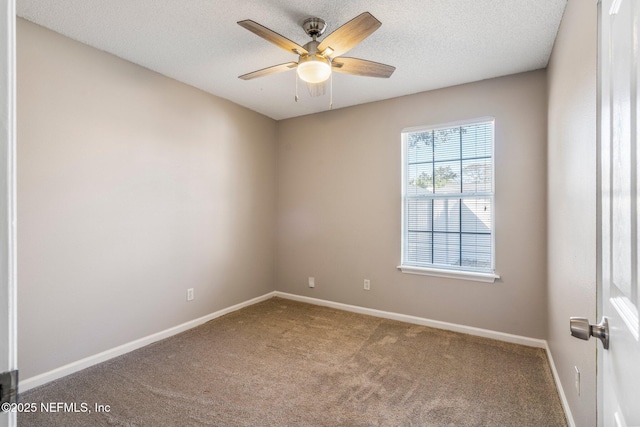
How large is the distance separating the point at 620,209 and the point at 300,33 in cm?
226

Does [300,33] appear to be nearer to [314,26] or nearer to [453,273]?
[314,26]

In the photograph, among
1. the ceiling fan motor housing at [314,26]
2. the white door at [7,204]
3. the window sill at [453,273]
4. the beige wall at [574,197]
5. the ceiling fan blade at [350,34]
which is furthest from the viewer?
the window sill at [453,273]

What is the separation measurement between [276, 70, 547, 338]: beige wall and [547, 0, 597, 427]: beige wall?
1.32 feet

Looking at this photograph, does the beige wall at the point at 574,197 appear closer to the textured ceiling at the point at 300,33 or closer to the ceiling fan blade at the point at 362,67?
the textured ceiling at the point at 300,33

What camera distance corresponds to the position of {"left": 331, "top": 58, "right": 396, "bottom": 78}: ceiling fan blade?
2184 mm

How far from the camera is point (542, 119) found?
2.78 metres

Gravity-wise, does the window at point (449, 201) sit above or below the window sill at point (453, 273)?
above

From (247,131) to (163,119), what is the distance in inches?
45.5

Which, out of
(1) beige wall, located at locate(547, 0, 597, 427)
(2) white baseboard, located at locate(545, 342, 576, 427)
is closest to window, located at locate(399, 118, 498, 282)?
(1) beige wall, located at locate(547, 0, 597, 427)

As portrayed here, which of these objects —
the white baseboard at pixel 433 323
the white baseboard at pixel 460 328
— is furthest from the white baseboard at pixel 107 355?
the white baseboard at pixel 460 328

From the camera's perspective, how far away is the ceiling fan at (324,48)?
1790mm

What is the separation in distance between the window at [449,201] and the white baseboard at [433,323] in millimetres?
524

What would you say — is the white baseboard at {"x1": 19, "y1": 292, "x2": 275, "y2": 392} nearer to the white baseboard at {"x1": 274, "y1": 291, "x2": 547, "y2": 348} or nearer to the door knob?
the white baseboard at {"x1": 274, "y1": 291, "x2": 547, "y2": 348}

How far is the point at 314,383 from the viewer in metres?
2.24
